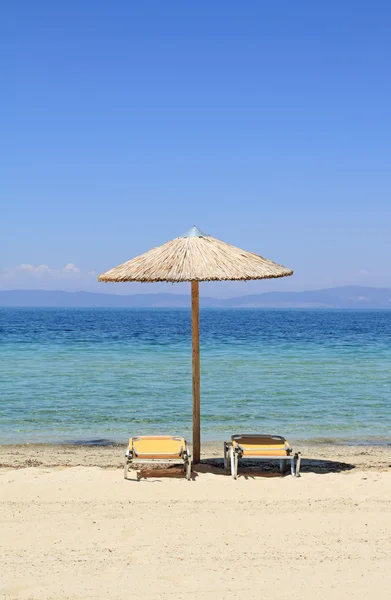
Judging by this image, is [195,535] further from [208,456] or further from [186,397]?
[186,397]

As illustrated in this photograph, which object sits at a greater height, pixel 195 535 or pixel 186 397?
pixel 195 535

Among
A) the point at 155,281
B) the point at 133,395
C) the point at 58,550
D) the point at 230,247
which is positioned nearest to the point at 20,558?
the point at 58,550

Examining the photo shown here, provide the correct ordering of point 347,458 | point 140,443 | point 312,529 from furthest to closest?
point 347,458 < point 140,443 < point 312,529

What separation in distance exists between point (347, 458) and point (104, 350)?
20382mm

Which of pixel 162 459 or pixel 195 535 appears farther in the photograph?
pixel 162 459

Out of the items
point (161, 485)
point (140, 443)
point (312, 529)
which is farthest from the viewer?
point (140, 443)

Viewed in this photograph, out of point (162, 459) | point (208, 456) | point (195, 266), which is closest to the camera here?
point (162, 459)

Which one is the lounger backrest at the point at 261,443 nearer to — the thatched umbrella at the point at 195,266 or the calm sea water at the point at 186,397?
the thatched umbrella at the point at 195,266

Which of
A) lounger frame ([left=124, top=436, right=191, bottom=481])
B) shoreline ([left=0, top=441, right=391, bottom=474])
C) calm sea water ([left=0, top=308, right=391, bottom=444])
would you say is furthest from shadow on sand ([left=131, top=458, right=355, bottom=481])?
calm sea water ([left=0, top=308, right=391, bottom=444])

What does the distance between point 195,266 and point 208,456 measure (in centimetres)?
274

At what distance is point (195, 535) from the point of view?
16.7ft

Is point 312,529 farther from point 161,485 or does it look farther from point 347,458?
point 347,458

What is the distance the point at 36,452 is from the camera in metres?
8.73

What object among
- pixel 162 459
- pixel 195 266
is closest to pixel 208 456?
pixel 162 459
